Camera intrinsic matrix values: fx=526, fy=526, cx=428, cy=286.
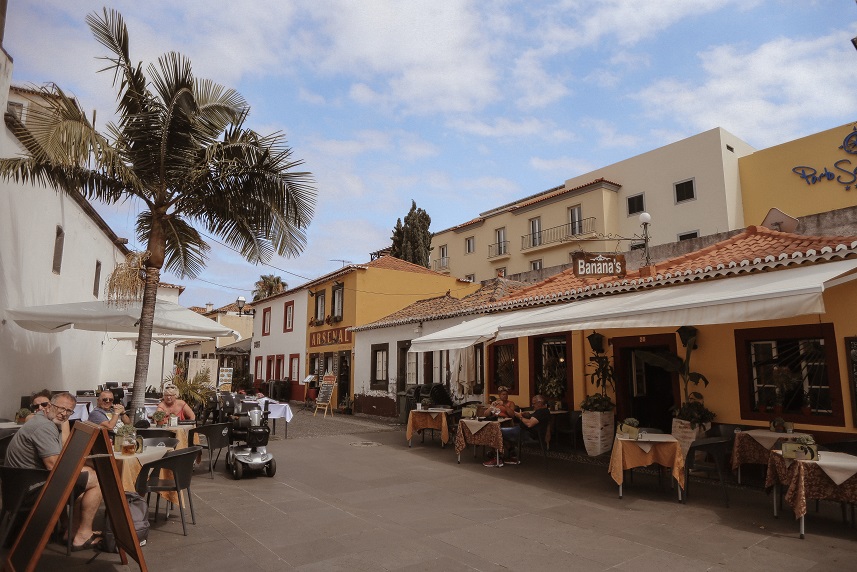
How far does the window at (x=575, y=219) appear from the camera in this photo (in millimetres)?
29453

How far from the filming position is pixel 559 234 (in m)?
30.2

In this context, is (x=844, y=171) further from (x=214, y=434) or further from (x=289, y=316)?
(x=289, y=316)

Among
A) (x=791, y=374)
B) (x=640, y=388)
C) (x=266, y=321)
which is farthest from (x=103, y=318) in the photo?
(x=266, y=321)

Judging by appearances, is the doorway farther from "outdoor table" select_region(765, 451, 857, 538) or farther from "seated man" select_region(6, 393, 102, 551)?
"seated man" select_region(6, 393, 102, 551)

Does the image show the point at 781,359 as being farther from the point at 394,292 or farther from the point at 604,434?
the point at 394,292

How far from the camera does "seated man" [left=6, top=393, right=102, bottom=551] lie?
4781mm

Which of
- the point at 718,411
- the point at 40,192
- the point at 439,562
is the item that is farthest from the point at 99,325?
the point at 718,411

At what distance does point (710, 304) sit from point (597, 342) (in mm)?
4056

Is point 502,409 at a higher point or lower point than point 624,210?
lower

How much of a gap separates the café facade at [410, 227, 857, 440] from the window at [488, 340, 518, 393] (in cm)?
169


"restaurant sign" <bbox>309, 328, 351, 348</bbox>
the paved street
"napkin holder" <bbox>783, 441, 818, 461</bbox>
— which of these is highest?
"restaurant sign" <bbox>309, 328, 351, 348</bbox>

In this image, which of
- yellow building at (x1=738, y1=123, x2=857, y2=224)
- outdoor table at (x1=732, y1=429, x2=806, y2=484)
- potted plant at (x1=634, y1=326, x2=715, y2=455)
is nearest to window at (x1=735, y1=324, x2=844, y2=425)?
potted plant at (x1=634, y1=326, x2=715, y2=455)

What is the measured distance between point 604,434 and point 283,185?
7496mm

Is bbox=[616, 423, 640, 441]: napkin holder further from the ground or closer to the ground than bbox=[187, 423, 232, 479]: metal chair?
further from the ground
